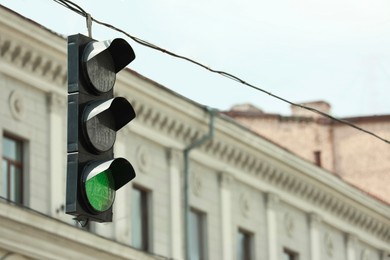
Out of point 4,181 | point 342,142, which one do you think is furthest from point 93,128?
point 342,142

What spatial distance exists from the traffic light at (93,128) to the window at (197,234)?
23.9m

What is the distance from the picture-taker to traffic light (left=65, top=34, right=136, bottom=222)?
9.48 m

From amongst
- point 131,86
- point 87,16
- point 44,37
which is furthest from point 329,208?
point 87,16

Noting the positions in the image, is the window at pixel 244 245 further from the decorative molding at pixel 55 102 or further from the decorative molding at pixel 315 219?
the decorative molding at pixel 55 102

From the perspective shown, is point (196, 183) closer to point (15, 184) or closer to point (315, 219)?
point (315, 219)

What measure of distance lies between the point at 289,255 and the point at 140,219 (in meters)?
6.65

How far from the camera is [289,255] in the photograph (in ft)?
123

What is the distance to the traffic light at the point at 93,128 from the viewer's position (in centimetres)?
948

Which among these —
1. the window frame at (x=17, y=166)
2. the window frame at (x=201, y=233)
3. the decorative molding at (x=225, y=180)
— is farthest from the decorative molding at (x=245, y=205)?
the window frame at (x=17, y=166)

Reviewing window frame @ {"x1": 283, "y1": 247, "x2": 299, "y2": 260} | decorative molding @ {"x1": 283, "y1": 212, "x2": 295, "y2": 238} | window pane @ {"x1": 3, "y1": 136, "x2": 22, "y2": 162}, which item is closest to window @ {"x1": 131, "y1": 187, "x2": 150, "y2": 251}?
window pane @ {"x1": 3, "y1": 136, "x2": 22, "y2": 162}

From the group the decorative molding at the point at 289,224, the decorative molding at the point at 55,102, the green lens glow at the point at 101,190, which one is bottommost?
the decorative molding at the point at 289,224

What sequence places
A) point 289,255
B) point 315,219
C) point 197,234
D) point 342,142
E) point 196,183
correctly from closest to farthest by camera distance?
point 196,183, point 197,234, point 289,255, point 315,219, point 342,142

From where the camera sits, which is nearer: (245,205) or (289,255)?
(245,205)

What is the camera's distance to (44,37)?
28.3 meters
